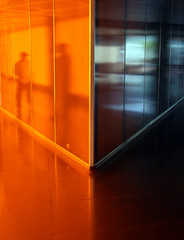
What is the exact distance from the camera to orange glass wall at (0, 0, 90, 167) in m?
5.44

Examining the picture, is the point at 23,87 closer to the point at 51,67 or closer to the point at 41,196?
the point at 51,67

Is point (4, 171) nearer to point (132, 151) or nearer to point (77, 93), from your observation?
point (77, 93)

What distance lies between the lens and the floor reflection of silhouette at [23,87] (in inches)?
320

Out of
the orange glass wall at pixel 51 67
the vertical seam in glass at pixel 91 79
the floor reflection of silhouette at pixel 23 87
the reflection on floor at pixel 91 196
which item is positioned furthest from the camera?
the floor reflection of silhouette at pixel 23 87

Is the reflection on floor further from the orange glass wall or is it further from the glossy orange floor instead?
the orange glass wall

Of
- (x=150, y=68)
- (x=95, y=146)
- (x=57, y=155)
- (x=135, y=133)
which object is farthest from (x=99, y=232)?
(x=150, y=68)

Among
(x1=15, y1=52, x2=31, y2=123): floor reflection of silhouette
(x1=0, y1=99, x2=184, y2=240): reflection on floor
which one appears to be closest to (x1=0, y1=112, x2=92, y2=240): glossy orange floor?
(x1=0, y1=99, x2=184, y2=240): reflection on floor

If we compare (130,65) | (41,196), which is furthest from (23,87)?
(41,196)

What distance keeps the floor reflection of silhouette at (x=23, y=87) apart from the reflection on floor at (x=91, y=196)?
168cm

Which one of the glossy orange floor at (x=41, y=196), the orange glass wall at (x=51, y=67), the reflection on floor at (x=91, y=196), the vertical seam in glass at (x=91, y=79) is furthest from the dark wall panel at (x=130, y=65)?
the glossy orange floor at (x=41, y=196)

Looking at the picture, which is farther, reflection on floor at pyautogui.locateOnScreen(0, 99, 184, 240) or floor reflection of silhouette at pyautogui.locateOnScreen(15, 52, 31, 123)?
floor reflection of silhouette at pyautogui.locateOnScreen(15, 52, 31, 123)

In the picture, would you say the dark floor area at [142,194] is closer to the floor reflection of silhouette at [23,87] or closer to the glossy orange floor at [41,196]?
the glossy orange floor at [41,196]

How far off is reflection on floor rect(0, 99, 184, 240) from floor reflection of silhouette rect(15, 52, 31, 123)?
168 centimetres

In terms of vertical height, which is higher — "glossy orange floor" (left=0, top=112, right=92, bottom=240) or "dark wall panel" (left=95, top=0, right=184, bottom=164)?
"dark wall panel" (left=95, top=0, right=184, bottom=164)
